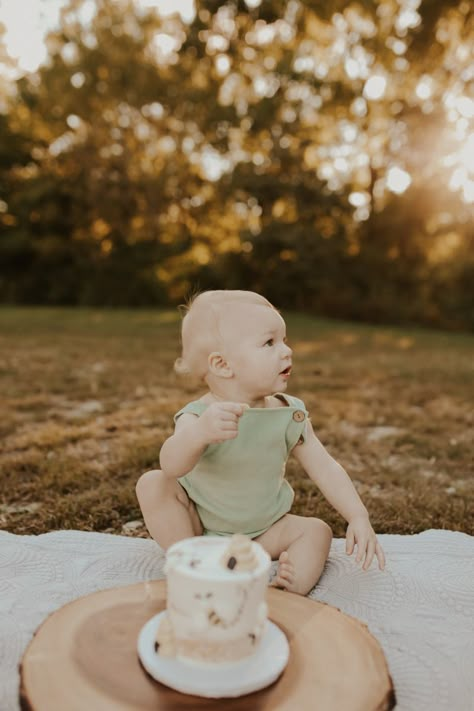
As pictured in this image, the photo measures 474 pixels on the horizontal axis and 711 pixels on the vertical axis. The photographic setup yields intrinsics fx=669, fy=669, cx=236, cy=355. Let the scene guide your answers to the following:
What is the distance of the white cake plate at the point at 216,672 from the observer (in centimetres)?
132

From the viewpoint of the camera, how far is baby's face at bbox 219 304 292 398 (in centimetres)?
214

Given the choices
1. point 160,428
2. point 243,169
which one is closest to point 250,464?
point 160,428

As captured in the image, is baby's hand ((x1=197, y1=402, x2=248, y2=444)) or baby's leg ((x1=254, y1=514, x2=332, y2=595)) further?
baby's leg ((x1=254, y1=514, x2=332, y2=595))

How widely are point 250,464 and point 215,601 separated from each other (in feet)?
3.15

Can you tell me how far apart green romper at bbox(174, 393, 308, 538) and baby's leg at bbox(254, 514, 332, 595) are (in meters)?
0.04

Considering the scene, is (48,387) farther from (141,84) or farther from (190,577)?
(141,84)

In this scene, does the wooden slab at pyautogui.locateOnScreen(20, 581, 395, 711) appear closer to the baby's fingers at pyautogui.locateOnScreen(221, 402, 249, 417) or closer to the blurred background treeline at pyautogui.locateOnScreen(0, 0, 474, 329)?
the baby's fingers at pyautogui.locateOnScreen(221, 402, 249, 417)

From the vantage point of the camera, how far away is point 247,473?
227 centimetres

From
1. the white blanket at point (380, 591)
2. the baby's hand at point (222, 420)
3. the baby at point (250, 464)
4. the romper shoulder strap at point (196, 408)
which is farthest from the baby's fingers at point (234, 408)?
the white blanket at point (380, 591)

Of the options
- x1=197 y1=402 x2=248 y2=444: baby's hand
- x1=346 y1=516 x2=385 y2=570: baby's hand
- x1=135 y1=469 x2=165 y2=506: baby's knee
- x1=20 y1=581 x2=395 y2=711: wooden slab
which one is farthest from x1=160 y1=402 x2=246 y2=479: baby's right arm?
x1=346 y1=516 x2=385 y2=570: baby's hand

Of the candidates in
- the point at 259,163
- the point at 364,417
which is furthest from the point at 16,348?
the point at 259,163

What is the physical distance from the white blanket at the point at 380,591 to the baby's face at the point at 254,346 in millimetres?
777

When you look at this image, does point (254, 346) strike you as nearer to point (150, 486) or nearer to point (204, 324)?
point (204, 324)

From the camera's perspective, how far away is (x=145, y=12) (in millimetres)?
22547
